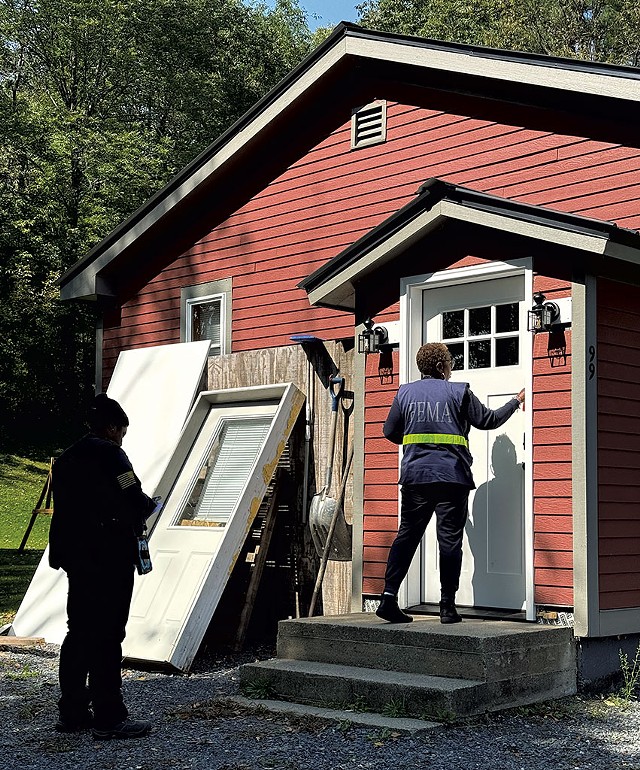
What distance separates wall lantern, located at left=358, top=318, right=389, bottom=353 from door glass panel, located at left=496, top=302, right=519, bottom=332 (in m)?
1.01

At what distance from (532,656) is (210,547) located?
3046 mm

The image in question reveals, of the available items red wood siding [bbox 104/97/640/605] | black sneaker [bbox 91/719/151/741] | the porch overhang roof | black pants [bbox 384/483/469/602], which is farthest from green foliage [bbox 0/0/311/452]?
black sneaker [bbox 91/719/151/741]

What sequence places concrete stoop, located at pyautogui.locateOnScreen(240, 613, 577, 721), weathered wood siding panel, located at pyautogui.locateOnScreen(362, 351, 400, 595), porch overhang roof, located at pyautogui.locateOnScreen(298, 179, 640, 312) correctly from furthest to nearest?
1. weathered wood siding panel, located at pyautogui.locateOnScreen(362, 351, 400, 595)
2. porch overhang roof, located at pyautogui.locateOnScreen(298, 179, 640, 312)
3. concrete stoop, located at pyautogui.locateOnScreen(240, 613, 577, 721)

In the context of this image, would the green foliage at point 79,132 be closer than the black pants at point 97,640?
No

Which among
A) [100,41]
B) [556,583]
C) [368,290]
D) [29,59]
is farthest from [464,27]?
[556,583]

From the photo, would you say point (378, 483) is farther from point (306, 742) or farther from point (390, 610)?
point (306, 742)

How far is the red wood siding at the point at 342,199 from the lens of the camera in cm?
897

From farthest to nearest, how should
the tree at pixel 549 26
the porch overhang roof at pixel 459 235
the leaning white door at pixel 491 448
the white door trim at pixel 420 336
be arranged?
1. the tree at pixel 549 26
2. the leaning white door at pixel 491 448
3. the white door trim at pixel 420 336
4. the porch overhang roof at pixel 459 235

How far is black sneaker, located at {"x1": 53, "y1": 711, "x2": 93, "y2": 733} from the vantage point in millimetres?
5891

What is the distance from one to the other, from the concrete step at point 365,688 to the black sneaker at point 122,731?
1.14 meters

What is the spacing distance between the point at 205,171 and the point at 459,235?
476 centimetres

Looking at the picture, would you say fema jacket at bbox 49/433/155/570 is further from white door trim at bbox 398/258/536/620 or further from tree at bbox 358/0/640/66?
tree at bbox 358/0/640/66

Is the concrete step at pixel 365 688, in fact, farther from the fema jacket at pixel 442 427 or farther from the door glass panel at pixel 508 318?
the door glass panel at pixel 508 318

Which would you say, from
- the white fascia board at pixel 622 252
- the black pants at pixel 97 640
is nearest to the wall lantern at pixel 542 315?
the white fascia board at pixel 622 252
